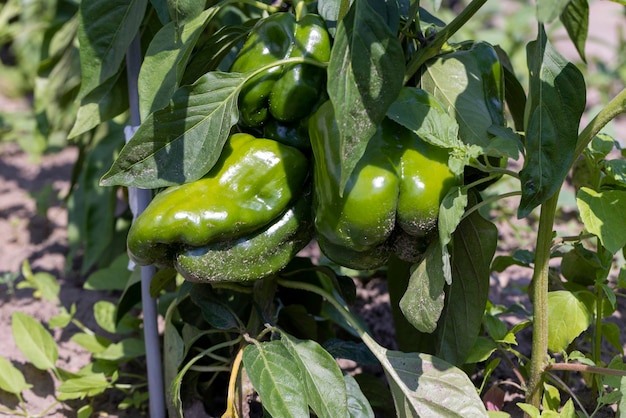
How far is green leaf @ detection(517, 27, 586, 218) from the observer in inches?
40.4

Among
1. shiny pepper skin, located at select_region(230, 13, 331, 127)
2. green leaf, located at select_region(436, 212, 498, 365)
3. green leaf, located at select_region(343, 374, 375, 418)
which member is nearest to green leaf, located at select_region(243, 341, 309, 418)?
green leaf, located at select_region(343, 374, 375, 418)

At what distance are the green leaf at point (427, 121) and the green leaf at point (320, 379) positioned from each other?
0.39m

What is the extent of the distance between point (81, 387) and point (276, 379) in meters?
0.55

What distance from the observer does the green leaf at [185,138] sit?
1.13 meters

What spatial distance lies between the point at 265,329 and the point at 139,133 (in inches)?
15.5

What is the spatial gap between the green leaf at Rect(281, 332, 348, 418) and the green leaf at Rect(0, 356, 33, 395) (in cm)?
65

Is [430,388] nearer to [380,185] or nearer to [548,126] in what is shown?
[380,185]

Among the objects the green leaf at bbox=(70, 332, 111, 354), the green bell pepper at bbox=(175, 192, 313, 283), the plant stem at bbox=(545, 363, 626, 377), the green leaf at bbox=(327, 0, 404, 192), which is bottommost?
the green leaf at bbox=(70, 332, 111, 354)

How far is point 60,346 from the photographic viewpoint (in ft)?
5.87

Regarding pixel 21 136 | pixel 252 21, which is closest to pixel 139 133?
pixel 252 21

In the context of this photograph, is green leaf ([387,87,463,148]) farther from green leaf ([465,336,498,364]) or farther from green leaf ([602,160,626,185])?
green leaf ([465,336,498,364])

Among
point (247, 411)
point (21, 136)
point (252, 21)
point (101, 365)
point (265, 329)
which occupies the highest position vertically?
point (252, 21)

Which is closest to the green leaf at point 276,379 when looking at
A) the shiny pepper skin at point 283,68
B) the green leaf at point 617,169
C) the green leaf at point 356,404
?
the green leaf at point 356,404

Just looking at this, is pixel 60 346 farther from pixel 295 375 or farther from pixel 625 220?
pixel 625 220
